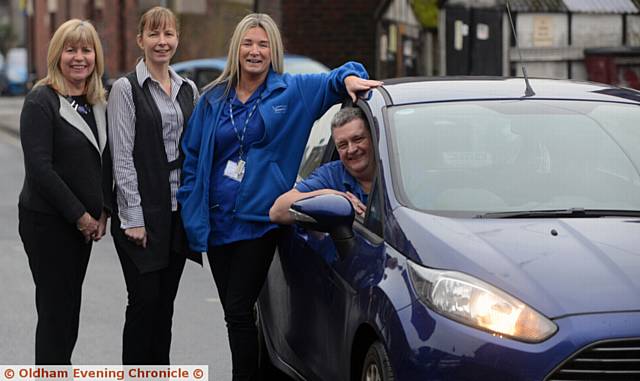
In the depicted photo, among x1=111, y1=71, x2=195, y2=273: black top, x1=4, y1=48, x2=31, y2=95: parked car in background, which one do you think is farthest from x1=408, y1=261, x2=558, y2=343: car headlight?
x1=4, y1=48, x2=31, y2=95: parked car in background

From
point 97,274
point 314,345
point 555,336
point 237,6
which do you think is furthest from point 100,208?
point 237,6

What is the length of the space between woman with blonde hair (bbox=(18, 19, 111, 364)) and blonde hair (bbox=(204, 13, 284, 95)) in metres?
0.56

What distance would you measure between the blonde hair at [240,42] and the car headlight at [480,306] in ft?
5.97

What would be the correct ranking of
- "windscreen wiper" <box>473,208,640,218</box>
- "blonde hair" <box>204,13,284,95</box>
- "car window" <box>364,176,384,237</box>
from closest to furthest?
"windscreen wiper" <box>473,208,640,218</box> < "car window" <box>364,176,384,237</box> < "blonde hair" <box>204,13,284,95</box>

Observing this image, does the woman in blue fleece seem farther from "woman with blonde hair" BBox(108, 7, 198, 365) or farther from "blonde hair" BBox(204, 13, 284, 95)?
"woman with blonde hair" BBox(108, 7, 198, 365)

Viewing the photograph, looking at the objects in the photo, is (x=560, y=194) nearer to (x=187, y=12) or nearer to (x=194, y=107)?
(x=194, y=107)

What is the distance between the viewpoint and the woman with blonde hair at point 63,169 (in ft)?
19.5

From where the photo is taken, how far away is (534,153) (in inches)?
221

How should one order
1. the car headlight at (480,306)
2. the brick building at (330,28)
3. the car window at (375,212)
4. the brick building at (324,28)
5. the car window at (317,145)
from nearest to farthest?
the car headlight at (480,306) → the car window at (375,212) → the car window at (317,145) → the brick building at (324,28) → the brick building at (330,28)

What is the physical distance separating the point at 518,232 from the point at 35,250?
2.19 metres

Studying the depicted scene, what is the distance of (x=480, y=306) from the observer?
4602mm

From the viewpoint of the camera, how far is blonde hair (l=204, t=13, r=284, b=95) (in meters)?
6.26

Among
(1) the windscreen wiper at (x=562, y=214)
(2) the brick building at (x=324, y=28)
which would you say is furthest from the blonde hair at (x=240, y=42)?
(2) the brick building at (x=324, y=28)

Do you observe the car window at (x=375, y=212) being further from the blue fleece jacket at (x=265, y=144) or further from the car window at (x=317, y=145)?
→ the car window at (x=317, y=145)
